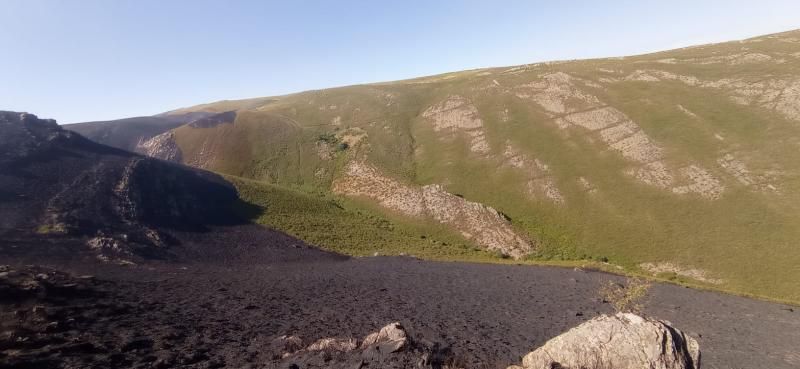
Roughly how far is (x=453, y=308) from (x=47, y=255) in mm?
35348

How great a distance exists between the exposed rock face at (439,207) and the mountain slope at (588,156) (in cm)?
25

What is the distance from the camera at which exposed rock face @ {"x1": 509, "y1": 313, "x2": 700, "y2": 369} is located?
54.4 ft

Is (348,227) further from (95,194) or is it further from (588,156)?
(588,156)

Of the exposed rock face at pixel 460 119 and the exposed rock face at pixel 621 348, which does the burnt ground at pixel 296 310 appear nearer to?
the exposed rock face at pixel 621 348

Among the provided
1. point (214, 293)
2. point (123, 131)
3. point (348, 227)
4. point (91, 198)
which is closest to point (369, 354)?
point (214, 293)

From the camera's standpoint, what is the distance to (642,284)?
1642 inches

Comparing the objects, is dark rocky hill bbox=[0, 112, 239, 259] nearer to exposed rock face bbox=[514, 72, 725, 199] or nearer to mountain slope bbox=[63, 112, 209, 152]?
mountain slope bbox=[63, 112, 209, 152]

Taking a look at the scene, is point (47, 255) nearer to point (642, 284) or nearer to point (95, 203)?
point (95, 203)

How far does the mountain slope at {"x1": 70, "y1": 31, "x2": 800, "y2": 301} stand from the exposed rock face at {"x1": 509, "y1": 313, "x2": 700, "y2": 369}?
34.3m

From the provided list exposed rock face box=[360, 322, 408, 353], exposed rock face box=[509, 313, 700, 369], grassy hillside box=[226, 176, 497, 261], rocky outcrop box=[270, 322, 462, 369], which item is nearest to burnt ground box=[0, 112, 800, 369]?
rocky outcrop box=[270, 322, 462, 369]

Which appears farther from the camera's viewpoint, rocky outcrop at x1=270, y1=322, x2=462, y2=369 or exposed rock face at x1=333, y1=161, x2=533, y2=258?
exposed rock face at x1=333, y1=161, x2=533, y2=258

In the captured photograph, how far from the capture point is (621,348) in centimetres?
1703

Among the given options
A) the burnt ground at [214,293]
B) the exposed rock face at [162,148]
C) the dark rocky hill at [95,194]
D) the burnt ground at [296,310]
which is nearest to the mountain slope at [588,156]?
the exposed rock face at [162,148]

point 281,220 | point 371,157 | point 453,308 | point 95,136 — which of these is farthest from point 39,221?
point 95,136
